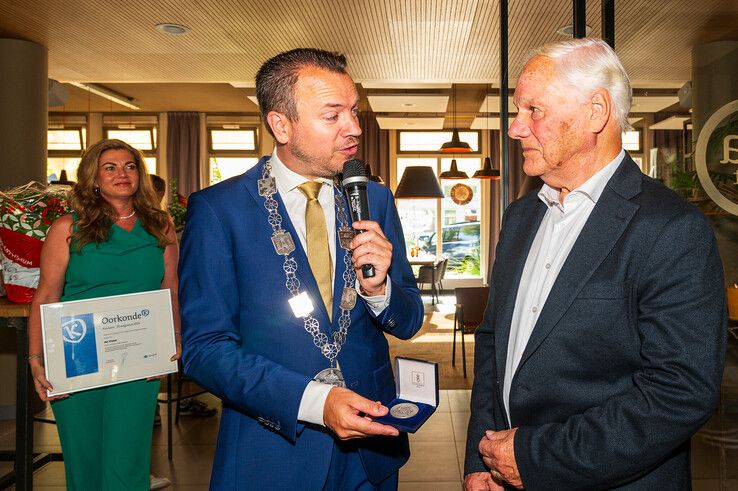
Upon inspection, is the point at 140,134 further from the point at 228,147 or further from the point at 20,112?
the point at 20,112

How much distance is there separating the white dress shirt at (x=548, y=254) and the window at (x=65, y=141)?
14.3m

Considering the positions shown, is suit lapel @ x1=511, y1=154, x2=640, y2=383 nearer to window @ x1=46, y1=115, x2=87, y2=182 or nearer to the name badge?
the name badge

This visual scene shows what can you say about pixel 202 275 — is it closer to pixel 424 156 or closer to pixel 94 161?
pixel 94 161

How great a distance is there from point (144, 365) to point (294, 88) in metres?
1.63

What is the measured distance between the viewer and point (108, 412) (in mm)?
2588

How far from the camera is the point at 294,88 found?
1.57m

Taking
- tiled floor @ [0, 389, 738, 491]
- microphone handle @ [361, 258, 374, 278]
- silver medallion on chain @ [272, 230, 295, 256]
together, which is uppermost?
silver medallion on chain @ [272, 230, 295, 256]

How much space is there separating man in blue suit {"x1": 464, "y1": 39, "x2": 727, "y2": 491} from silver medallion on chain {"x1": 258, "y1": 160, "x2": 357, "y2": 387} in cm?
39

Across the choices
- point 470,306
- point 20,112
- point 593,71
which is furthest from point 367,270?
point 20,112

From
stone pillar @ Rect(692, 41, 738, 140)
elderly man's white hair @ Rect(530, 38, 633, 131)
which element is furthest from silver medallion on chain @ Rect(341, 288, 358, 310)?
stone pillar @ Rect(692, 41, 738, 140)

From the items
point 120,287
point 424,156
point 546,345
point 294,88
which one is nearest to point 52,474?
point 120,287

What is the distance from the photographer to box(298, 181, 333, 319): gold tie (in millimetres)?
1546

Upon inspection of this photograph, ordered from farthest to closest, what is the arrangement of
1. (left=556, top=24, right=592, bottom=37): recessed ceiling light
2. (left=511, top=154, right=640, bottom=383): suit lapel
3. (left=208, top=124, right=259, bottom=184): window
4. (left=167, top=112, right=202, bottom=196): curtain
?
(left=208, top=124, right=259, bottom=184): window
(left=167, top=112, right=202, bottom=196): curtain
(left=556, top=24, right=592, bottom=37): recessed ceiling light
(left=511, top=154, right=640, bottom=383): suit lapel

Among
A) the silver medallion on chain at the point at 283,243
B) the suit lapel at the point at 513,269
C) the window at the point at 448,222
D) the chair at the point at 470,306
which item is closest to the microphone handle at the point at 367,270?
the silver medallion on chain at the point at 283,243
